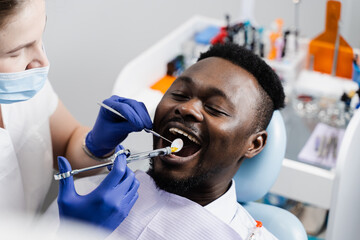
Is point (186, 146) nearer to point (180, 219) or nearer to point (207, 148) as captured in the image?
point (207, 148)

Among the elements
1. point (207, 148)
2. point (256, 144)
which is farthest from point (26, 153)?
point (256, 144)

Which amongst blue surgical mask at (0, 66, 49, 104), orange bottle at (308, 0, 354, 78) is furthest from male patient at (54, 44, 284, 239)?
orange bottle at (308, 0, 354, 78)

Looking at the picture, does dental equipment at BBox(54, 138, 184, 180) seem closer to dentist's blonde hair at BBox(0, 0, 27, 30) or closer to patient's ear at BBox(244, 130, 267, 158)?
patient's ear at BBox(244, 130, 267, 158)

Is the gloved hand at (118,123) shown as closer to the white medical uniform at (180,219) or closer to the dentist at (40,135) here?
the dentist at (40,135)

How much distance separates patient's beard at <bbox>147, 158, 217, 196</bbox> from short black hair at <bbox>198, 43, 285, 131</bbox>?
22 centimetres

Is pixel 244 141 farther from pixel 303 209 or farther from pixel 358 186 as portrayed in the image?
pixel 303 209

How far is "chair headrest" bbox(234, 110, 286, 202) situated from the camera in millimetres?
1394

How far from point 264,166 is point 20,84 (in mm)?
725

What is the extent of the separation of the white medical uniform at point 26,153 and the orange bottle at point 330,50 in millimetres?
1280

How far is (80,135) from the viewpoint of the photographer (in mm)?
1513

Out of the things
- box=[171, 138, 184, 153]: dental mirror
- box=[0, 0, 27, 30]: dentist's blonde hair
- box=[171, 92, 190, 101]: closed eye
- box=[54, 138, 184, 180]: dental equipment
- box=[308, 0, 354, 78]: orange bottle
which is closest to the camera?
box=[0, 0, 27, 30]: dentist's blonde hair

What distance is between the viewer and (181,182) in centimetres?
124

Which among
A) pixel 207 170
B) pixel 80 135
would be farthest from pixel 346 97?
pixel 80 135

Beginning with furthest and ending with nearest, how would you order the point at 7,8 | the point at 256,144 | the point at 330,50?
1. the point at 330,50
2. the point at 256,144
3. the point at 7,8
